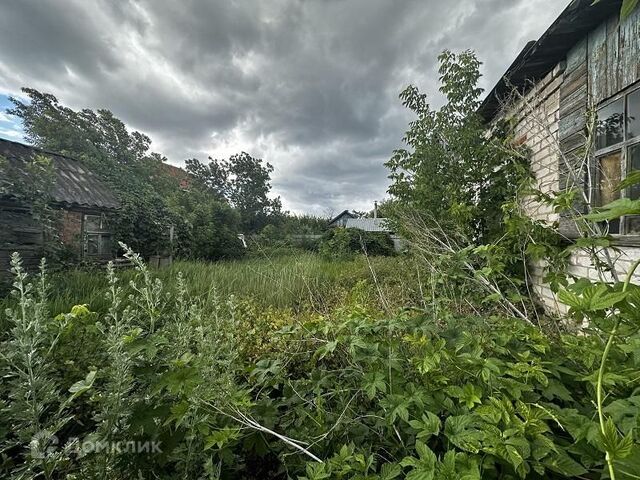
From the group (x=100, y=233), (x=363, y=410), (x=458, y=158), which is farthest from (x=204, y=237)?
(x=363, y=410)

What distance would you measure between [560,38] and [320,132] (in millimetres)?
8344

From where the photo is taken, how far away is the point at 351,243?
34.1 feet

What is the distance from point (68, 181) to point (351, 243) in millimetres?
8773

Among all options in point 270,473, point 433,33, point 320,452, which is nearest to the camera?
point 320,452

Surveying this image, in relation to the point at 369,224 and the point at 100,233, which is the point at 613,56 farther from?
the point at 369,224

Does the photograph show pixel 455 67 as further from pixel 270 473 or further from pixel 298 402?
pixel 270 473

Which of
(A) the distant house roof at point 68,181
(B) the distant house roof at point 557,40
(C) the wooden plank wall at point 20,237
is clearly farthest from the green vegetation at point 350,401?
(A) the distant house roof at point 68,181

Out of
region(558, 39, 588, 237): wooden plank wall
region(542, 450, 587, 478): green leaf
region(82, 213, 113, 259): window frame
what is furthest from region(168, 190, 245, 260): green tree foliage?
region(542, 450, 587, 478): green leaf

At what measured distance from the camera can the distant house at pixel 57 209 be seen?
4523 millimetres

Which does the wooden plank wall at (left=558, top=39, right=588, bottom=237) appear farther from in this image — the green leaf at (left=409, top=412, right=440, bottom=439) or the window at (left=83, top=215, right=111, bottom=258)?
the window at (left=83, top=215, right=111, bottom=258)

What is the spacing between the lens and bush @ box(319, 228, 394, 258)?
29.2 feet

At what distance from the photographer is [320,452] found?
38.6 inches

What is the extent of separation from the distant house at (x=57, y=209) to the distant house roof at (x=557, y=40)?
25.3ft

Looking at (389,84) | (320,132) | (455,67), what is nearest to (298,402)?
(455,67)
